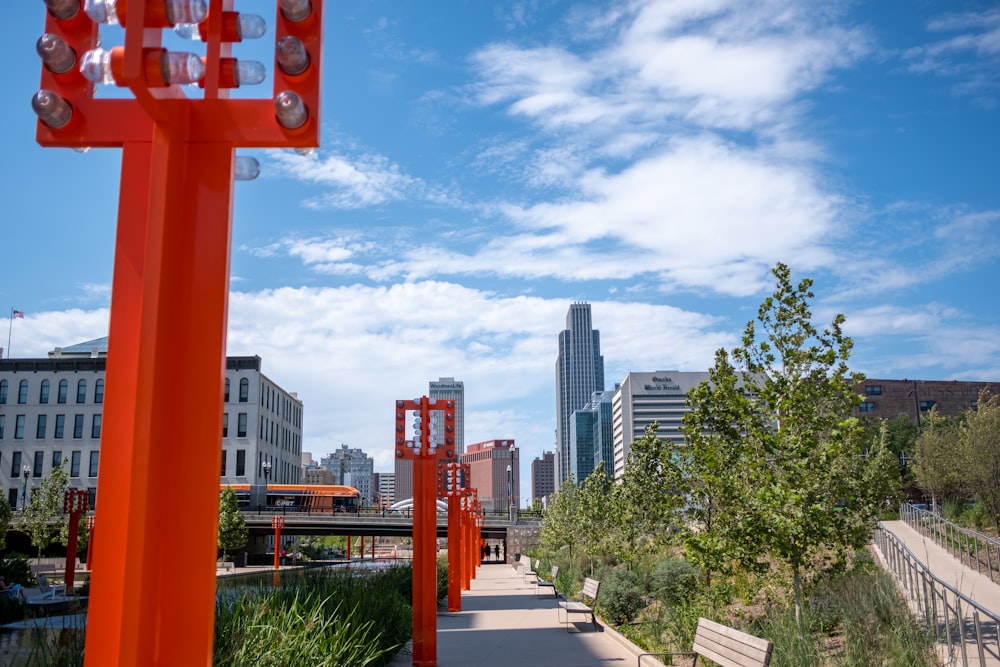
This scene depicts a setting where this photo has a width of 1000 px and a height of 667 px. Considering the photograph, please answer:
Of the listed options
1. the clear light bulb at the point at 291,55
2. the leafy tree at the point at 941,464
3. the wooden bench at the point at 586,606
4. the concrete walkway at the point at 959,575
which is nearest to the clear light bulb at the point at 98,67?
the clear light bulb at the point at 291,55

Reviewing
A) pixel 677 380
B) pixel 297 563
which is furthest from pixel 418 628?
pixel 677 380

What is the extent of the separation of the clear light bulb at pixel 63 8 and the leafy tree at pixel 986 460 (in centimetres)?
3292

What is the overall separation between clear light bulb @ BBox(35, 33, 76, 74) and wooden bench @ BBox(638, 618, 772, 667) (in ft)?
21.7

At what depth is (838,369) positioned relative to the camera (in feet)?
38.2

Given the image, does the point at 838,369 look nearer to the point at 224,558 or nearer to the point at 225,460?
the point at 224,558

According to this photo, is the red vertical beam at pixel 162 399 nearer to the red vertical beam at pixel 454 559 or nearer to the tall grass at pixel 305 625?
the tall grass at pixel 305 625

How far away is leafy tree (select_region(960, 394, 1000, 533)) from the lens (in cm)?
2994

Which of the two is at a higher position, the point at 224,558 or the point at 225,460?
the point at 225,460

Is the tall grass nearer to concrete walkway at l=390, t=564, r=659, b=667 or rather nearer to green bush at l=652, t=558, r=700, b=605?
concrete walkway at l=390, t=564, r=659, b=667

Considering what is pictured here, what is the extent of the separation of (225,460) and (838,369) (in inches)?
2961

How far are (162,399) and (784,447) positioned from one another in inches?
362

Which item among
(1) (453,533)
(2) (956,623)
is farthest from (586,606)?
(2) (956,623)

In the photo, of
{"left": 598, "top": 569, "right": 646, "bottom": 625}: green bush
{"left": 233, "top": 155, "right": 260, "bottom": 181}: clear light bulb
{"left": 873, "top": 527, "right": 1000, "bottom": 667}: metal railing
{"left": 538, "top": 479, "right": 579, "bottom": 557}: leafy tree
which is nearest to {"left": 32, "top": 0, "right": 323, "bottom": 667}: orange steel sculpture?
{"left": 233, "top": 155, "right": 260, "bottom": 181}: clear light bulb

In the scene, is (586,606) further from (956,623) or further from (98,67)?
(98,67)
